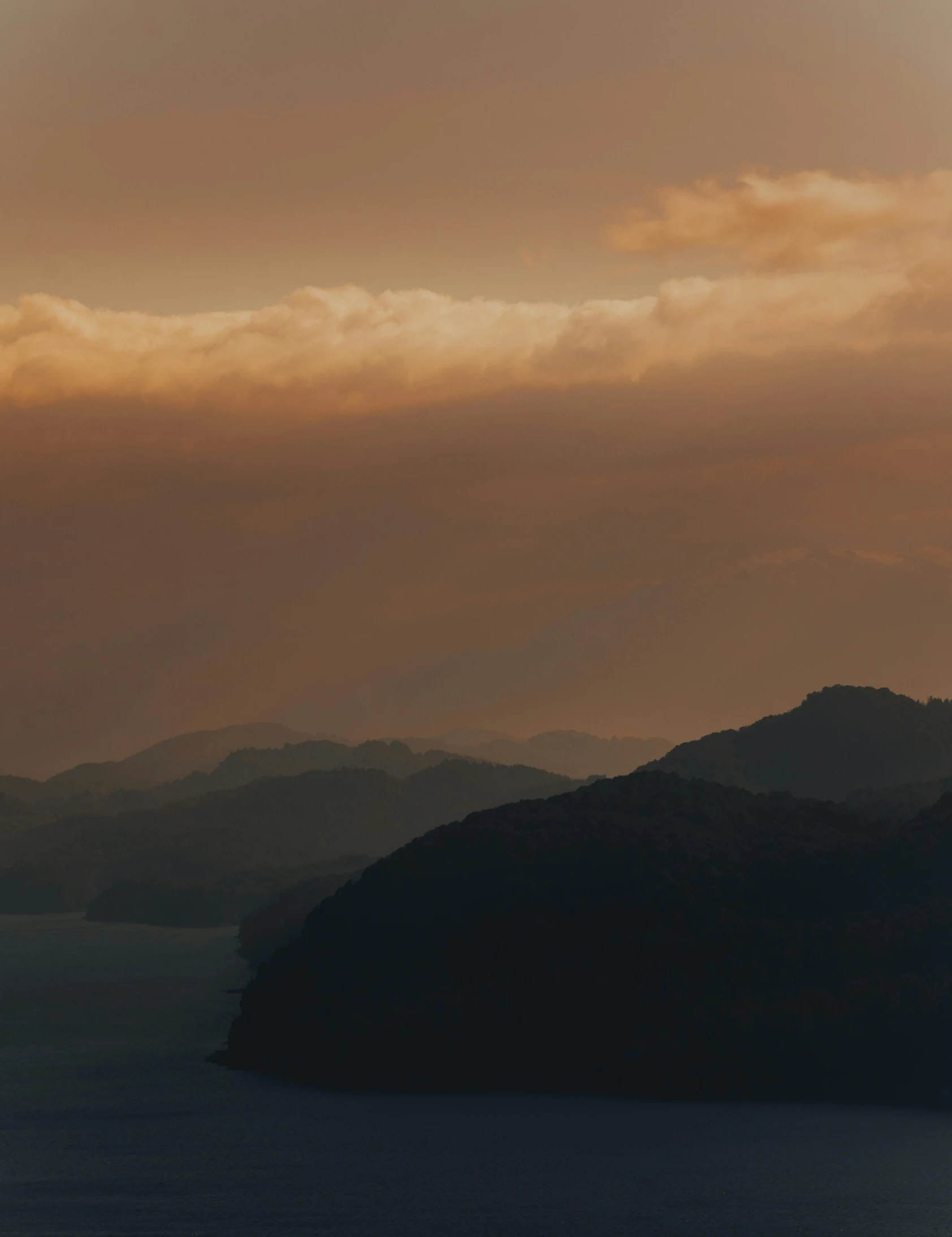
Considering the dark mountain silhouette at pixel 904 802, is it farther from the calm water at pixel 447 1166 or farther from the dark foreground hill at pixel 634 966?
the calm water at pixel 447 1166

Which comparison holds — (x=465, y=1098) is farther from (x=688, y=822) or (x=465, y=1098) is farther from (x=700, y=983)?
(x=688, y=822)

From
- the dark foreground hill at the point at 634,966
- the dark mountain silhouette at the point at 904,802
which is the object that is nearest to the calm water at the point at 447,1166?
the dark foreground hill at the point at 634,966

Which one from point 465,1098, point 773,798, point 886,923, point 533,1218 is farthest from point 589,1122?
point 773,798

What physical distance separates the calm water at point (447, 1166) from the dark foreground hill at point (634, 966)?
4258 millimetres

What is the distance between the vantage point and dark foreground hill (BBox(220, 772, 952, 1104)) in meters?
119

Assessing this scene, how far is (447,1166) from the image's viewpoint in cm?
9900

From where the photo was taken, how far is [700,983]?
12362 centimetres

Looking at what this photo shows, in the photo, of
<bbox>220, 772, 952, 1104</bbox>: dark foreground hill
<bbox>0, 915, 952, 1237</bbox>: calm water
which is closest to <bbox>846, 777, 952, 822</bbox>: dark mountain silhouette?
<bbox>220, 772, 952, 1104</bbox>: dark foreground hill

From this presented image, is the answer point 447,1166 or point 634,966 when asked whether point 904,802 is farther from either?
point 447,1166

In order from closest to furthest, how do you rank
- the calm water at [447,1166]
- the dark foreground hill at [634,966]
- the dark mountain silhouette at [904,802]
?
1. the calm water at [447,1166]
2. the dark foreground hill at [634,966]
3. the dark mountain silhouette at [904,802]

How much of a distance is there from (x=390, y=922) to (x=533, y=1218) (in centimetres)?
5533

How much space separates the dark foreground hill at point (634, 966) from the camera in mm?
119250

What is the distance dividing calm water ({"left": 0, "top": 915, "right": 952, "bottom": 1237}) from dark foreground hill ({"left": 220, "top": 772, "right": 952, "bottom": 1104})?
4258 mm

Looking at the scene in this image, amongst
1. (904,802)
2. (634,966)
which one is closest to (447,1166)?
(634,966)
